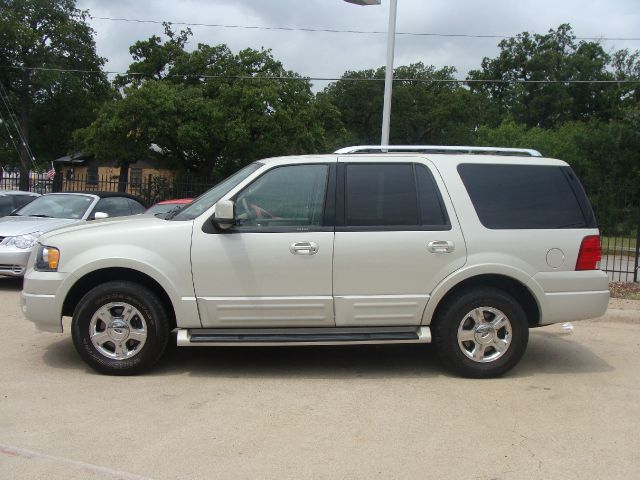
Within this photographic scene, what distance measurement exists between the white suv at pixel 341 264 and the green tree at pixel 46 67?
44.8 meters

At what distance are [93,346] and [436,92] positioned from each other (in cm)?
5980

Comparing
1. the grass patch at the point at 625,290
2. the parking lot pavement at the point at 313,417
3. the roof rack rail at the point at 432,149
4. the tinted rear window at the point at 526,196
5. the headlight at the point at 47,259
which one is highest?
the roof rack rail at the point at 432,149

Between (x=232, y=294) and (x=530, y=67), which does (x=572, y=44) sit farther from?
(x=232, y=294)

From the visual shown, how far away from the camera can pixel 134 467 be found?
3902 mm

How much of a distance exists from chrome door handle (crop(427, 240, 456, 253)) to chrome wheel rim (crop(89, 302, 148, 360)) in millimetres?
2538

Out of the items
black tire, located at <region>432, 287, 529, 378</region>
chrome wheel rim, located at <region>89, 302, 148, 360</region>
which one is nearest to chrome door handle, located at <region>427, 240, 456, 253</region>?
black tire, located at <region>432, 287, 529, 378</region>

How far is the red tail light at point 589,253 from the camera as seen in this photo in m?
5.82

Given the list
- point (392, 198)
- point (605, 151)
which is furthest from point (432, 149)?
point (605, 151)

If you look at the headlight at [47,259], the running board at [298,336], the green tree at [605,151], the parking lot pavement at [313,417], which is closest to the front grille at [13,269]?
the parking lot pavement at [313,417]

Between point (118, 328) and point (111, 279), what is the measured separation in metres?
0.44

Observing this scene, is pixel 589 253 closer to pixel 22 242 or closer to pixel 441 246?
pixel 441 246

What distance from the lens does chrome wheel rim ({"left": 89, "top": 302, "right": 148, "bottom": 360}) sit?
5543 millimetres

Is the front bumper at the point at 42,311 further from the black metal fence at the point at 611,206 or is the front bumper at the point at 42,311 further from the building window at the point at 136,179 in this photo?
the building window at the point at 136,179

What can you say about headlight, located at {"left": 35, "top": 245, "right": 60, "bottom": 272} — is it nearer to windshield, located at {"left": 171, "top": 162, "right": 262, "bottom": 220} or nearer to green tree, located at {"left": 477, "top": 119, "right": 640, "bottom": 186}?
windshield, located at {"left": 171, "top": 162, "right": 262, "bottom": 220}
